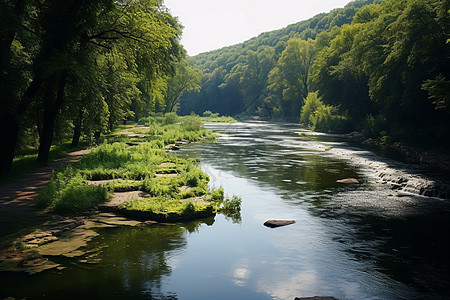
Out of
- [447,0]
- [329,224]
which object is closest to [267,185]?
[329,224]

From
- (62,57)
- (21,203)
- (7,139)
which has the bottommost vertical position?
(21,203)

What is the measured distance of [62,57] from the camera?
633 inches

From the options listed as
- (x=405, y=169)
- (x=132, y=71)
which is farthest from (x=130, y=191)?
(x=405, y=169)

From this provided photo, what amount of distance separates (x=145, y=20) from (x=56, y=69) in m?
6.50

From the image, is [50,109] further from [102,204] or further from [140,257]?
[140,257]

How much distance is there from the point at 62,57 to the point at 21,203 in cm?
631

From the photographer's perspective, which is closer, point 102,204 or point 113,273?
point 113,273

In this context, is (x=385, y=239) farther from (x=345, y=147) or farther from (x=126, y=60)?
(x=345, y=147)

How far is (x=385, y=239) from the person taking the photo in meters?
11.8

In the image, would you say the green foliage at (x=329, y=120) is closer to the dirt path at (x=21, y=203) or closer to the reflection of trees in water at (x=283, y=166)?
the reflection of trees in water at (x=283, y=166)

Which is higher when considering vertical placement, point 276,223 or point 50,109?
point 50,109

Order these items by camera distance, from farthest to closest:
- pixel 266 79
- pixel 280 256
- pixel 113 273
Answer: pixel 266 79, pixel 280 256, pixel 113 273

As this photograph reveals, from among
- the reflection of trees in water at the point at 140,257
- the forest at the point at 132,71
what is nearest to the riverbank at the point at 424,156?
the forest at the point at 132,71

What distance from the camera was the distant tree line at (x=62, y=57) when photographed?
1619 centimetres
